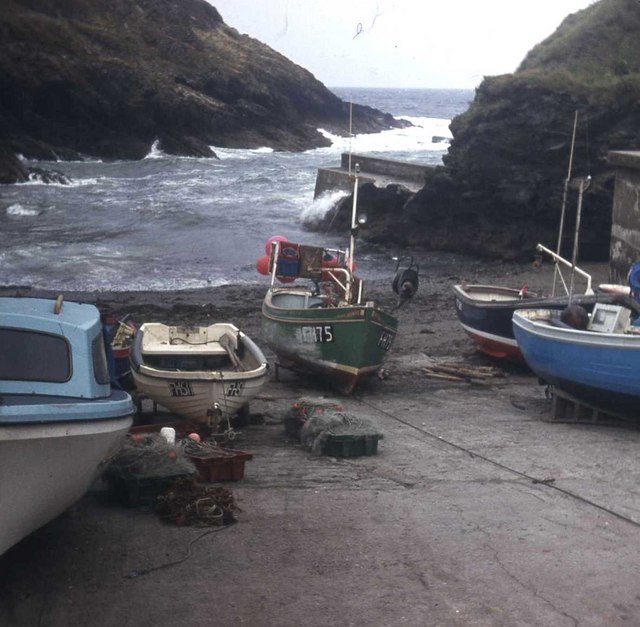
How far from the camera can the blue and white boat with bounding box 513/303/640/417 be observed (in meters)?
11.4

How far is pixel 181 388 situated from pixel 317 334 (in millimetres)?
3411

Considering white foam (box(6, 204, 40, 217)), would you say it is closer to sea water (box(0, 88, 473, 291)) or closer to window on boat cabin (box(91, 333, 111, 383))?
sea water (box(0, 88, 473, 291))

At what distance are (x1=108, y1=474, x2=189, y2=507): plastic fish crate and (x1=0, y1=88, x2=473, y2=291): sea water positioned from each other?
26.5ft

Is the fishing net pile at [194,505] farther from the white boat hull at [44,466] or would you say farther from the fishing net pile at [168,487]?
the white boat hull at [44,466]

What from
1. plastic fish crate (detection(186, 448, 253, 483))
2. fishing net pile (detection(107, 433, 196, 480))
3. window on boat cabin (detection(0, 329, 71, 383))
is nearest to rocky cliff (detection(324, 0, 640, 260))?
plastic fish crate (detection(186, 448, 253, 483))

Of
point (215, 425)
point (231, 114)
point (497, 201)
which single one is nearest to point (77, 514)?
point (215, 425)

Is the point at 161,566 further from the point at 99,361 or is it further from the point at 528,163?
the point at 528,163

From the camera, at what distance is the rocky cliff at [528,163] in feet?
87.5

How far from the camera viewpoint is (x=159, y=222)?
33.0 metres

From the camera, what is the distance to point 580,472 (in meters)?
9.68

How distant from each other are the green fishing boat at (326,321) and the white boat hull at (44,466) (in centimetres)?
646

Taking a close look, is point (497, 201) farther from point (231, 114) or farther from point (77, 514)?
point (231, 114)

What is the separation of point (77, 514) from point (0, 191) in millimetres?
31771

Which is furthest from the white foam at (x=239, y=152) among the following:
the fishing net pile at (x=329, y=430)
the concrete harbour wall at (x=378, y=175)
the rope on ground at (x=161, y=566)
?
the rope on ground at (x=161, y=566)
